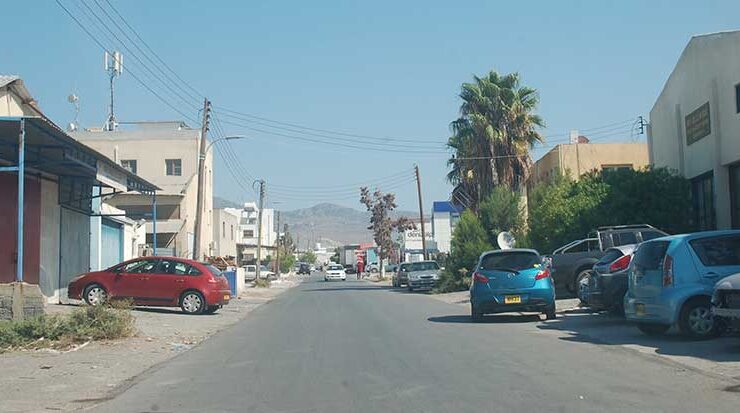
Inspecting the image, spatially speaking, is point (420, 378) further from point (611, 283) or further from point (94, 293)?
point (94, 293)

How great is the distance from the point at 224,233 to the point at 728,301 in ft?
221

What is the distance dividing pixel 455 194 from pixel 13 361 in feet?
119

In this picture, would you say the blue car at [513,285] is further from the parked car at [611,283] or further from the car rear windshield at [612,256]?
the car rear windshield at [612,256]

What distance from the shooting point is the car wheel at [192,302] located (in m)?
23.7

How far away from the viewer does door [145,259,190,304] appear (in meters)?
23.4

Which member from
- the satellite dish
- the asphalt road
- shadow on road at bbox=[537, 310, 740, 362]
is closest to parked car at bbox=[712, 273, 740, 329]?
shadow on road at bbox=[537, 310, 740, 362]

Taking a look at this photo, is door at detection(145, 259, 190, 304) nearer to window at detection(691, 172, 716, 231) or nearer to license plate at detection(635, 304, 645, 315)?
license plate at detection(635, 304, 645, 315)

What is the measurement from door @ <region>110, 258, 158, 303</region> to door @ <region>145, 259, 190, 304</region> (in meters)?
0.15

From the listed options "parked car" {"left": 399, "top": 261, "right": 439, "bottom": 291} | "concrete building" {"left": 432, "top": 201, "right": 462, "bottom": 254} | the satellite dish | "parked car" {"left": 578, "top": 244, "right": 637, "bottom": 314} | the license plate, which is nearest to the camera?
the license plate

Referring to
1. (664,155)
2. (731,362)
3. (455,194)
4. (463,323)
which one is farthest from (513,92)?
(731,362)

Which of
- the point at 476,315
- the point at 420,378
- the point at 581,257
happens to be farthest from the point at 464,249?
→ the point at 420,378

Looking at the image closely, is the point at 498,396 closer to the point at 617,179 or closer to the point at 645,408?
the point at 645,408

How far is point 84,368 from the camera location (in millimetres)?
12266

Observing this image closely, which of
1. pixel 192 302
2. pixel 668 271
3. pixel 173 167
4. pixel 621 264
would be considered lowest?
pixel 192 302
